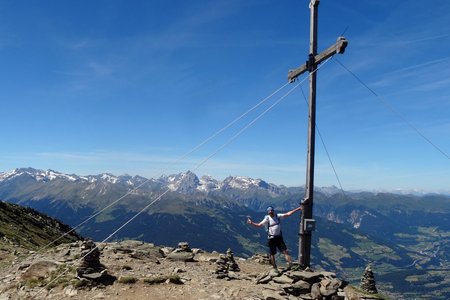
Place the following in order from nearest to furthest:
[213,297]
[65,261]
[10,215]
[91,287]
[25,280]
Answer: [213,297] < [91,287] < [25,280] < [65,261] < [10,215]

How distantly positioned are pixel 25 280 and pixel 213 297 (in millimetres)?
11344

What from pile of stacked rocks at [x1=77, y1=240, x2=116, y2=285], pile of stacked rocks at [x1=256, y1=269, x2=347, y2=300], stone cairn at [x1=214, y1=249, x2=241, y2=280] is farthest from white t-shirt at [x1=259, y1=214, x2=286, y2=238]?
pile of stacked rocks at [x1=77, y1=240, x2=116, y2=285]

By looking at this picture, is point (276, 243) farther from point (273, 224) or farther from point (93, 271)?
point (93, 271)

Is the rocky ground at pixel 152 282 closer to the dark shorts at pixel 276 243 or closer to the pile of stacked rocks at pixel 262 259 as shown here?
the dark shorts at pixel 276 243

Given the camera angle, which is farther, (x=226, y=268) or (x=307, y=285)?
(x=226, y=268)

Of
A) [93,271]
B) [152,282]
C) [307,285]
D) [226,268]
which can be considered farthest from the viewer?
[226,268]

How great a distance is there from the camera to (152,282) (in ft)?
67.2

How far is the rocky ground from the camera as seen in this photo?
59.1ft

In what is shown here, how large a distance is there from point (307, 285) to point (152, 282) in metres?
8.11

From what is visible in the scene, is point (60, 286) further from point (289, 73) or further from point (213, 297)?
point (289, 73)

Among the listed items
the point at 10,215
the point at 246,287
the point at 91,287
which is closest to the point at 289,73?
the point at 246,287

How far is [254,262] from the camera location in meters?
33.2

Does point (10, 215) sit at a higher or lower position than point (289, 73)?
lower

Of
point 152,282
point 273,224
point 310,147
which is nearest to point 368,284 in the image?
point 273,224
